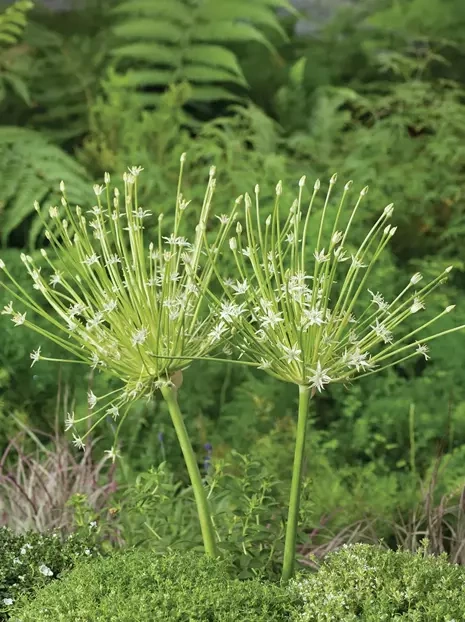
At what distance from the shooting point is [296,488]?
8.39ft

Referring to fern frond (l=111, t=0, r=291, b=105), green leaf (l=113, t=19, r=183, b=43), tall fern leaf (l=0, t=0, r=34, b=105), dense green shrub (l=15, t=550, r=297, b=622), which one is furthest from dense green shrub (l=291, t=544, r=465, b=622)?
green leaf (l=113, t=19, r=183, b=43)

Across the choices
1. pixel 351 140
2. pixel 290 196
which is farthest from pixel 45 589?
pixel 351 140

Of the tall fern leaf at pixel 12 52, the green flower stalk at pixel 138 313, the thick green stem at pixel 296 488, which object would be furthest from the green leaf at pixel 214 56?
the thick green stem at pixel 296 488

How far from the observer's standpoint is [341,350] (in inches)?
106

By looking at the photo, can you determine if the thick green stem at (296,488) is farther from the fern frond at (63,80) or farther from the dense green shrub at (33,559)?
the fern frond at (63,80)

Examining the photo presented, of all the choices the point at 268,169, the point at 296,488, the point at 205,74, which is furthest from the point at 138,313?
the point at 205,74

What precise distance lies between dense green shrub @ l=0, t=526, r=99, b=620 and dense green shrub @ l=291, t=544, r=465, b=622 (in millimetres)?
677

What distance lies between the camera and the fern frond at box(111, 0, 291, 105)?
579 centimetres

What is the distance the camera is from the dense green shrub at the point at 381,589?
224cm

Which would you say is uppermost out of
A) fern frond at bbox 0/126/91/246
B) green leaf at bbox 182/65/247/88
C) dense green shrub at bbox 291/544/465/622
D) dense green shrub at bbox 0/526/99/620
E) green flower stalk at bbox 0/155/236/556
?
green leaf at bbox 182/65/247/88

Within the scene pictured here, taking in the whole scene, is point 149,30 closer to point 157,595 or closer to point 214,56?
point 214,56

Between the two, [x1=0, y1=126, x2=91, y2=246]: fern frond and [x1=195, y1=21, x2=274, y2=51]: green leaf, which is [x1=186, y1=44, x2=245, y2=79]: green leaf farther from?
[x1=0, y1=126, x2=91, y2=246]: fern frond

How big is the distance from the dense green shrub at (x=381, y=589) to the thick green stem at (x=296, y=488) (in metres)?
0.13

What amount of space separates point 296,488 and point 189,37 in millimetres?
4085
